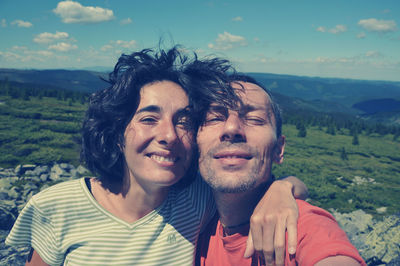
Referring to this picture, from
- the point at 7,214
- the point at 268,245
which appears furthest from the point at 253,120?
the point at 7,214

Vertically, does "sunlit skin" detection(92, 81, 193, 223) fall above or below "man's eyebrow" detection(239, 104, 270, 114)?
below

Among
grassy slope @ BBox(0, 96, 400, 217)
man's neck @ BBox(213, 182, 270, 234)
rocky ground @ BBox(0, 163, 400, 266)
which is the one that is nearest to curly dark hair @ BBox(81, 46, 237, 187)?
man's neck @ BBox(213, 182, 270, 234)

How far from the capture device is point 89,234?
2.94 meters

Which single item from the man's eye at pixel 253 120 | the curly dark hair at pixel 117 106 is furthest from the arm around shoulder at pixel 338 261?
the curly dark hair at pixel 117 106

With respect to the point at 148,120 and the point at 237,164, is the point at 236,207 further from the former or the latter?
the point at 148,120

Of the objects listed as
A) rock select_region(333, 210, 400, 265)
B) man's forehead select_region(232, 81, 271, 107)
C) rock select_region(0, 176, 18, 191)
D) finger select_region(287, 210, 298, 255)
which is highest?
man's forehead select_region(232, 81, 271, 107)

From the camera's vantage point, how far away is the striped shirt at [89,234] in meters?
2.90

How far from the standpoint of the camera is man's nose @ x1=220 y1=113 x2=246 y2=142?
298 centimetres

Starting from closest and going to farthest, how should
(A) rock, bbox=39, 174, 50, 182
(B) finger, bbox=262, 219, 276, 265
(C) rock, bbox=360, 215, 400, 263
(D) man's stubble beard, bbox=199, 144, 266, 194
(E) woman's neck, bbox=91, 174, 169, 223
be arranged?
(B) finger, bbox=262, 219, 276, 265
(D) man's stubble beard, bbox=199, 144, 266, 194
(E) woman's neck, bbox=91, 174, 169, 223
(C) rock, bbox=360, 215, 400, 263
(A) rock, bbox=39, 174, 50, 182

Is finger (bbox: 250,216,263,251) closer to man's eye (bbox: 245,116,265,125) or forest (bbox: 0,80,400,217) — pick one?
man's eye (bbox: 245,116,265,125)

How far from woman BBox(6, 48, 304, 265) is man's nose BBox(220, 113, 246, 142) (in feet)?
1.45

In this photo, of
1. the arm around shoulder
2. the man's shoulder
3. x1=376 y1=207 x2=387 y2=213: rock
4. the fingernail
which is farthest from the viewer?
x1=376 y1=207 x2=387 y2=213: rock

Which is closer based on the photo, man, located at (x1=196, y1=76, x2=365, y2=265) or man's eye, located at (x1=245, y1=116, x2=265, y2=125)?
man, located at (x1=196, y1=76, x2=365, y2=265)

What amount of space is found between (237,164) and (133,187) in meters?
1.32
